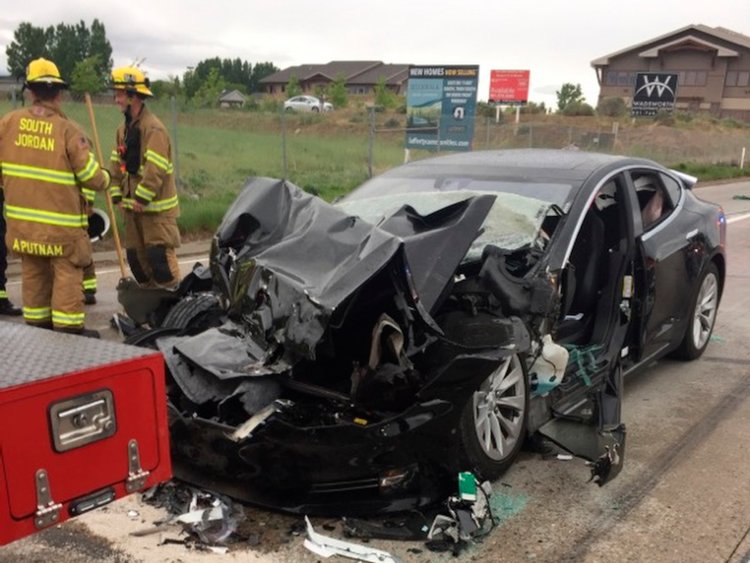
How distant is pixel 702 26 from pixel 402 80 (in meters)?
35.7

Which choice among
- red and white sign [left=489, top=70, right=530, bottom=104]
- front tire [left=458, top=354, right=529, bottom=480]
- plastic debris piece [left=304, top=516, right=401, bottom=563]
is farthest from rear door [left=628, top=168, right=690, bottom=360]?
red and white sign [left=489, top=70, right=530, bottom=104]

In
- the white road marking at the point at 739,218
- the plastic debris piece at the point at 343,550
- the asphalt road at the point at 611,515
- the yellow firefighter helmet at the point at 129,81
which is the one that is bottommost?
the white road marking at the point at 739,218

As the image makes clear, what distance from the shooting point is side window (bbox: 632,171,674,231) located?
15.2 feet

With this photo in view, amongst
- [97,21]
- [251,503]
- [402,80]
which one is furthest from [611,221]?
[97,21]

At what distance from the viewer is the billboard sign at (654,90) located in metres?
45.7

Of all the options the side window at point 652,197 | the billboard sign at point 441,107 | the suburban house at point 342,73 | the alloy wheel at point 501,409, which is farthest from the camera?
the suburban house at point 342,73

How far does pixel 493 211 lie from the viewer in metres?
3.94

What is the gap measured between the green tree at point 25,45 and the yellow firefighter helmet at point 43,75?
83.7 metres

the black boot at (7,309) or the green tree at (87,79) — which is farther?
the green tree at (87,79)

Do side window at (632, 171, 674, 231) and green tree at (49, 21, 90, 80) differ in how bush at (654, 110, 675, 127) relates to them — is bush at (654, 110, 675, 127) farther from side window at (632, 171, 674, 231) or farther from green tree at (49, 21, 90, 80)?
green tree at (49, 21, 90, 80)

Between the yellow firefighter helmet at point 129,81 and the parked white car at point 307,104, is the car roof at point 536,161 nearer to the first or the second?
the yellow firefighter helmet at point 129,81

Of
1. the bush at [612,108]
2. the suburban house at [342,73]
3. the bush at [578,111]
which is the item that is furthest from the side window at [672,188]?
the suburban house at [342,73]

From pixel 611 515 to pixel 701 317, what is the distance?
2665 mm

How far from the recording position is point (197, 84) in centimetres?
7119
